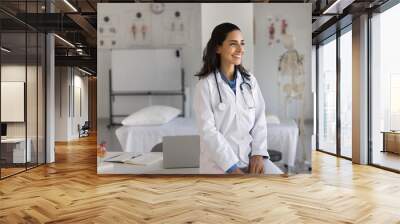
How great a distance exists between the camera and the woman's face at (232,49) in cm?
496

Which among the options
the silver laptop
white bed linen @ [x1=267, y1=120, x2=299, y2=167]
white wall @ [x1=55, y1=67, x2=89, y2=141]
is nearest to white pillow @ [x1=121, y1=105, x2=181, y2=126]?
the silver laptop

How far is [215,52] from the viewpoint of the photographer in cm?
513

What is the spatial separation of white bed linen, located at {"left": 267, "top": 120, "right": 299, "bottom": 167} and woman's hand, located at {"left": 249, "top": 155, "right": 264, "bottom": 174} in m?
0.46

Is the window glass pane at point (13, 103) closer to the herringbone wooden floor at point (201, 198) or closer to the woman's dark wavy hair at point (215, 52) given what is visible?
the herringbone wooden floor at point (201, 198)

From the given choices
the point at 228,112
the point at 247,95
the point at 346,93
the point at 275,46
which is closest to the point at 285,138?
the point at 247,95

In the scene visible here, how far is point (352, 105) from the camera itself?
7.59m

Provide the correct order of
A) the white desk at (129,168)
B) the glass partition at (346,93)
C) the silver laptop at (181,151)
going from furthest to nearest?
1. the glass partition at (346,93)
2. the white desk at (129,168)
3. the silver laptop at (181,151)

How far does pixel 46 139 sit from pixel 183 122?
344 centimetres

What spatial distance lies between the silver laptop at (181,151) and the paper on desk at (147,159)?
10 centimetres

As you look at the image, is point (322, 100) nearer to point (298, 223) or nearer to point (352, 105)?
point (352, 105)

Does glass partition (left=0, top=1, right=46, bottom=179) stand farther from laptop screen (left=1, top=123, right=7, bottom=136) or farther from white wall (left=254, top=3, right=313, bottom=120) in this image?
white wall (left=254, top=3, right=313, bottom=120)

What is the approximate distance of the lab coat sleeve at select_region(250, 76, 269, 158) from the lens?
4.99 m

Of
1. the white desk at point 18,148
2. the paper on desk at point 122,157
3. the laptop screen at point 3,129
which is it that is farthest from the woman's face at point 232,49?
the white desk at point 18,148

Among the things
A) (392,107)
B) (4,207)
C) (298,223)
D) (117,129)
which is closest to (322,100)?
(392,107)
